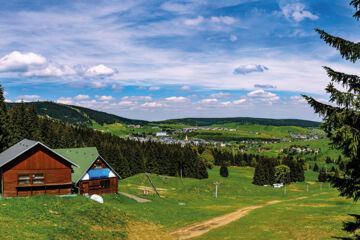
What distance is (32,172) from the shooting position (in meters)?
40.7

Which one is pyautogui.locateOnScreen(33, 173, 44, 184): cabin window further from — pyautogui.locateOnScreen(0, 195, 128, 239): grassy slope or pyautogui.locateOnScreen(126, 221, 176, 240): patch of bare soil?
pyautogui.locateOnScreen(126, 221, 176, 240): patch of bare soil

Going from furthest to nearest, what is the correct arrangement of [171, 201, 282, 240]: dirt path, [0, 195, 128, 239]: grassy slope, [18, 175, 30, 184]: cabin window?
[18, 175, 30, 184]: cabin window, [171, 201, 282, 240]: dirt path, [0, 195, 128, 239]: grassy slope

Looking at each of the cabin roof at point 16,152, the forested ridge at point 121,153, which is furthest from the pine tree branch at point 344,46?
the forested ridge at point 121,153

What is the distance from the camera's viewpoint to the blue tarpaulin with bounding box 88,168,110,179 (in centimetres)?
5200

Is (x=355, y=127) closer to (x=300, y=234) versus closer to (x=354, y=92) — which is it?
(x=354, y=92)

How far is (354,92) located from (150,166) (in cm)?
10833

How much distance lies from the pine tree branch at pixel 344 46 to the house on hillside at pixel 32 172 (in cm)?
3986

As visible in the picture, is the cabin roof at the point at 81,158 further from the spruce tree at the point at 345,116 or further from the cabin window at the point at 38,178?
the spruce tree at the point at 345,116

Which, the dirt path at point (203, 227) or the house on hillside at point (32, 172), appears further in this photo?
the house on hillside at point (32, 172)

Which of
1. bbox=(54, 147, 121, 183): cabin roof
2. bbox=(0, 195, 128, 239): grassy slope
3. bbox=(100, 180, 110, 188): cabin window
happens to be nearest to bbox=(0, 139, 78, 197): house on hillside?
bbox=(54, 147, 121, 183): cabin roof

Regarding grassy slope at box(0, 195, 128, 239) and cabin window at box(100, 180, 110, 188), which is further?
cabin window at box(100, 180, 110, 188)

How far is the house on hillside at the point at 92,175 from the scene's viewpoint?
50.7 meters

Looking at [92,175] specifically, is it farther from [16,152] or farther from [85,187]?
[16,152]

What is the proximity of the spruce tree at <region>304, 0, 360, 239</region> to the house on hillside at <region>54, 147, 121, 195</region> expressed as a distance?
45521 millimetres
